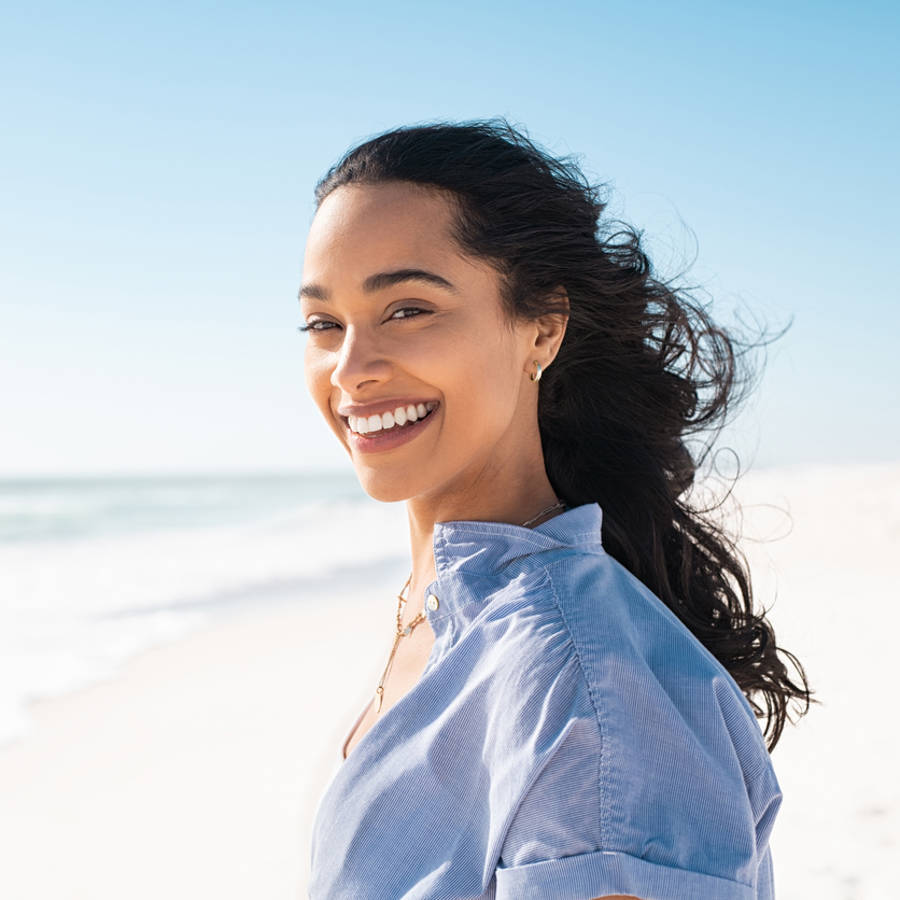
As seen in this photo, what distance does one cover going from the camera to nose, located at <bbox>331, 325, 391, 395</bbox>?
177 cm

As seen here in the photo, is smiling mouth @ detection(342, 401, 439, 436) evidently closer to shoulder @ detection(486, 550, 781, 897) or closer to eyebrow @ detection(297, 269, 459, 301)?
eyebrow @ detection(297, 269, 459, 301)

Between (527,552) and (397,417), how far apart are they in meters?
0.35

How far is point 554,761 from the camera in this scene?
1.29m

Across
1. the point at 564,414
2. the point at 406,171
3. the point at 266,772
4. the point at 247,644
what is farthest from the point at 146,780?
the point at 406,171

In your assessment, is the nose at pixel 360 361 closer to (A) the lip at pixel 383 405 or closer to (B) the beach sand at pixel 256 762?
(A) the lip at pixel 383 405

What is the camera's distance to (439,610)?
1.71 m

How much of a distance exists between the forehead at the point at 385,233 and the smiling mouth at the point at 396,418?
25cm

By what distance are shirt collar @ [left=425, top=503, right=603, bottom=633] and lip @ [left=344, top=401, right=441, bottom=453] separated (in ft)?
0.60

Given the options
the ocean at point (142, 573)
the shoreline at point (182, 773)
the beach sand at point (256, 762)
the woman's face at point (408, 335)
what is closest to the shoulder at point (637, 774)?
the woman's face at point (408, 335)

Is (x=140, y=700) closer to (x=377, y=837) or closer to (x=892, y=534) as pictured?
(x=377, y=837)

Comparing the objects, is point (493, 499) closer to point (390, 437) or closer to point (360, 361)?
point (390, 437)

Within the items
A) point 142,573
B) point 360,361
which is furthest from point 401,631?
point 142,573

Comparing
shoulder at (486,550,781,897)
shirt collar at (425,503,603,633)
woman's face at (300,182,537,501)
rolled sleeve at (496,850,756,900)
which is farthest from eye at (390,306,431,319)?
rolled sleeve at (496,850,756,900)

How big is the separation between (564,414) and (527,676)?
951 mm
